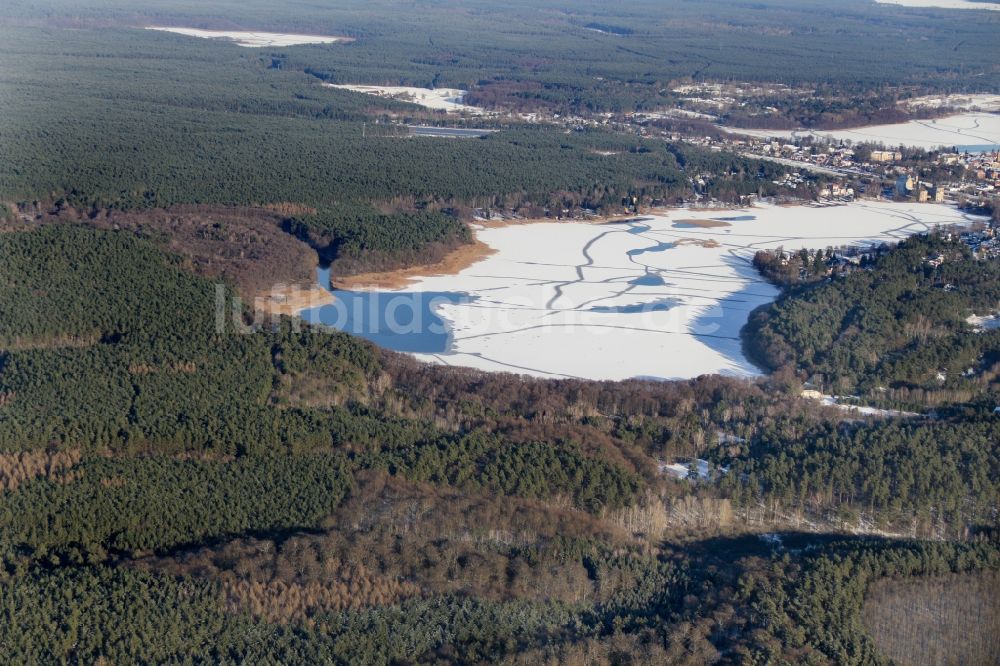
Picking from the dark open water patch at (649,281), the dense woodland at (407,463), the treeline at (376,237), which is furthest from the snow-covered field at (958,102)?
the dark open water patch at (649,281)

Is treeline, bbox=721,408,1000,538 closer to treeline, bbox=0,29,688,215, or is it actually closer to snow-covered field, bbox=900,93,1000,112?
treeline, bbox=0,29,688,215

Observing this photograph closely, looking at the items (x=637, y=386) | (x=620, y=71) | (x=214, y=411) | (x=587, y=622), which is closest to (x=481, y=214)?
(x=637, y=386)

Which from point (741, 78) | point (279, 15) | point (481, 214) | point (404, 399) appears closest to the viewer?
point (404, 399)

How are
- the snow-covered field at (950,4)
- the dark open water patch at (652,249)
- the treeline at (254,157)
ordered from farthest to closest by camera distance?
the snow-covered field at (950,4)
the treeline at (254,157)
the dark open water patch at (652,249)

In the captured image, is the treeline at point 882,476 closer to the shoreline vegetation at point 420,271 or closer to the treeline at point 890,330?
the treeline at point 890,330

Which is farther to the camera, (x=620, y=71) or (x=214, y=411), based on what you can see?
(x=620, y=71)

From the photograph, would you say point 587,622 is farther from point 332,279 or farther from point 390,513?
point 332,279

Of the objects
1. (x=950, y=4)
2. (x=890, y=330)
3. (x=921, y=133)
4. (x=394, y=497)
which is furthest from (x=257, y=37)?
(x=394, y=497)
